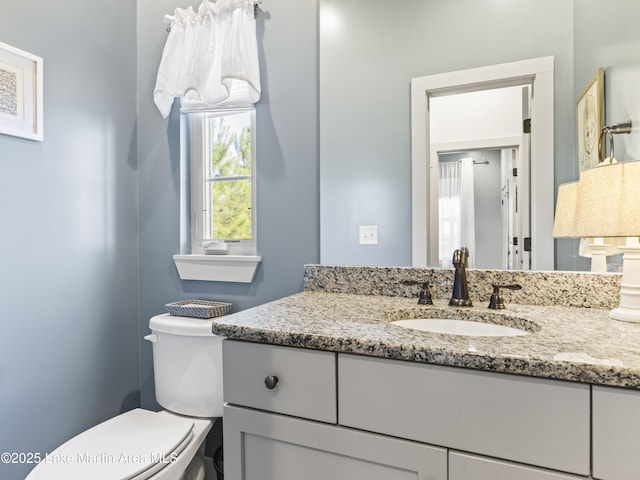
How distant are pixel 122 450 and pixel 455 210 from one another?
130cm

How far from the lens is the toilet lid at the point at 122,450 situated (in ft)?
3.47

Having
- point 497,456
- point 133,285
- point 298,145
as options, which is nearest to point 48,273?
point 133,285

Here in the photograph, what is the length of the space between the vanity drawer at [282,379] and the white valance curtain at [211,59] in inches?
41.3

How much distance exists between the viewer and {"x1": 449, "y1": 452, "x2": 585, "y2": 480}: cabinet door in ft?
2.09

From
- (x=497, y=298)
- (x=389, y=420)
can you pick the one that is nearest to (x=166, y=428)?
(x=389, y=420)

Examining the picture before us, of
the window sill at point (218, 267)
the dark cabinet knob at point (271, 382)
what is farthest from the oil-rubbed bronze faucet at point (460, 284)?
the window sill at point (218, 267)

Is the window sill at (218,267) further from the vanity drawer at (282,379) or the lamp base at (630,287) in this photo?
the lamp base at (630,287)

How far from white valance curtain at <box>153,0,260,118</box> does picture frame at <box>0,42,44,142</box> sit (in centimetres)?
42

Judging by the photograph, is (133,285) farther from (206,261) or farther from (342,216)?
(342,216)

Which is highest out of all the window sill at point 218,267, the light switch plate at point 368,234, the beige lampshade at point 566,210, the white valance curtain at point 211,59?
the white valance curtain at point 211,59

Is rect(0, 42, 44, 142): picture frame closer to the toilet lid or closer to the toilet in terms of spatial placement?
the toilet

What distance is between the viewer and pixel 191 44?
156 centimetres

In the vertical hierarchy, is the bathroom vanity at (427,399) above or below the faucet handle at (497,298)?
below

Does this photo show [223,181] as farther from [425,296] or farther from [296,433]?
[296,433]
